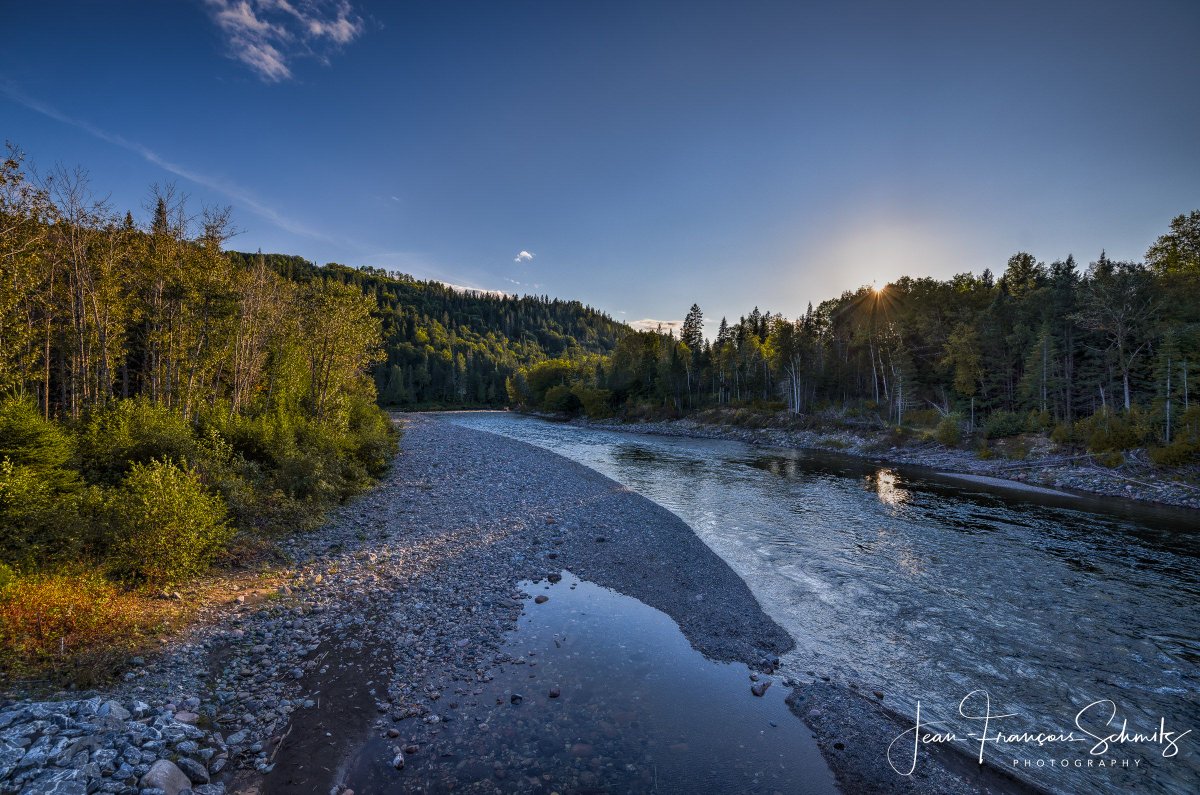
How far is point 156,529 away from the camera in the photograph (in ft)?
32.3

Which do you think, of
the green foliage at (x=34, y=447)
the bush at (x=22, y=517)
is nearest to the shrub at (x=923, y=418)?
the bush at (x=22, y=517)

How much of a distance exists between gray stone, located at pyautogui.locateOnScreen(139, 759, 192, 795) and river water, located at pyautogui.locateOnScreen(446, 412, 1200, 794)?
32.2ft

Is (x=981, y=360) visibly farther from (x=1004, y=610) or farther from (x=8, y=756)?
(x=8, y=756)

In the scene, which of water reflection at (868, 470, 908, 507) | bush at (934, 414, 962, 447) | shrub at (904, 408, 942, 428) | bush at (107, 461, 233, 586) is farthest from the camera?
shrub at (904, 408, 942, 428)

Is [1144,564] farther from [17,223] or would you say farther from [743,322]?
[743,322]

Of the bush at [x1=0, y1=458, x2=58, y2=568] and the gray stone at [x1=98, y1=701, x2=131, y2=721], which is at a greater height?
the bush at [x1=0, y1=458, x2=58, y2=568]

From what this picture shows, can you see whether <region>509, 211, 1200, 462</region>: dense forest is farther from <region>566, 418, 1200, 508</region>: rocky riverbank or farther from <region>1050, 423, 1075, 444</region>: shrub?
<region>566, 418, 1200, 508</region>: rocky riverbank

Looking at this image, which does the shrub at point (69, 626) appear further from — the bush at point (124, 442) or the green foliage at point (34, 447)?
the bush at point (124, 442)

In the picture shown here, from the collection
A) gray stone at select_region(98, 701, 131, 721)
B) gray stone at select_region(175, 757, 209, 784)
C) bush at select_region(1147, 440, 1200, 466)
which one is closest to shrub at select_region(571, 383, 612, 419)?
bush at select_region(1147, 440, 1200, 466)

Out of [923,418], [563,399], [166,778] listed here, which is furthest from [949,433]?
[563,399]

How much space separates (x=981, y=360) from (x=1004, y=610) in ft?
169

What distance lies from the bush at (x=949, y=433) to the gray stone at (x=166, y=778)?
51.8 metres

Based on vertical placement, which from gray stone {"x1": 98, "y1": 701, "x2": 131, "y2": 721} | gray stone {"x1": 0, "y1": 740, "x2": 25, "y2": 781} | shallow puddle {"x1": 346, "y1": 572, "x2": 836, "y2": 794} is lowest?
shallow puddle {"x1": 346, "y1": 572, "x2": 836, "y2": 794}

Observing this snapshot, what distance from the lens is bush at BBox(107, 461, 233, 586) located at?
966 cm
